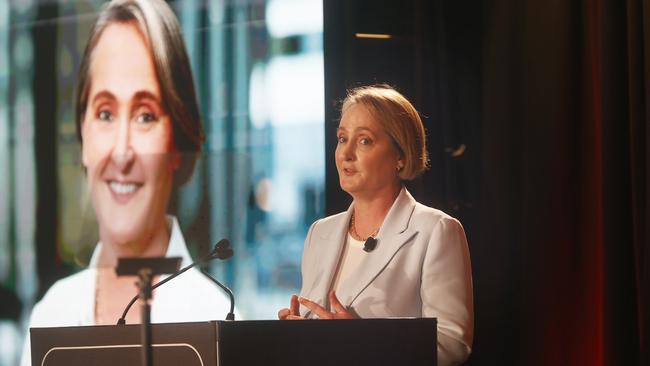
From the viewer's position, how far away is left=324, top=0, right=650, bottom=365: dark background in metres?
3.47

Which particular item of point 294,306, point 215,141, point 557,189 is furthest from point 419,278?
point 215,141

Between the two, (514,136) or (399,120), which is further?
(514,136)

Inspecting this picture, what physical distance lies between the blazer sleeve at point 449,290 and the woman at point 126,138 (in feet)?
3.53

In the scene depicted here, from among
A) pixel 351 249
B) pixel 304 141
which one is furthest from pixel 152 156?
pixel 351 249

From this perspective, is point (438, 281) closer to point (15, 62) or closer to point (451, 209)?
point (451, 209)

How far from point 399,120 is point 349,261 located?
60 centimetres

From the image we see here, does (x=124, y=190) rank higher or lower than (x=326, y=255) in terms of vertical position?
higher

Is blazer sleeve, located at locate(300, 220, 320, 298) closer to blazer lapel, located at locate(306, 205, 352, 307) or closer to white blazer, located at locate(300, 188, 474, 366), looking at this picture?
blazer lapel, located at locate(306, 205, 352, 307)

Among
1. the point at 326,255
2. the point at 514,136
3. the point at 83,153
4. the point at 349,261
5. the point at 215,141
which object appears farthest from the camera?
the point at 83,153

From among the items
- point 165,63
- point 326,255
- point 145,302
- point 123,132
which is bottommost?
point 326,255

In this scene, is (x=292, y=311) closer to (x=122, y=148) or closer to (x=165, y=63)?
(x=122, y=148)

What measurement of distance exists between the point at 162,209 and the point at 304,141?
661mm

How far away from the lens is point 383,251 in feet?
10.5

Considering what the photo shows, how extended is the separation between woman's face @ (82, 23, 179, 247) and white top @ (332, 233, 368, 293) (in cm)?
95
